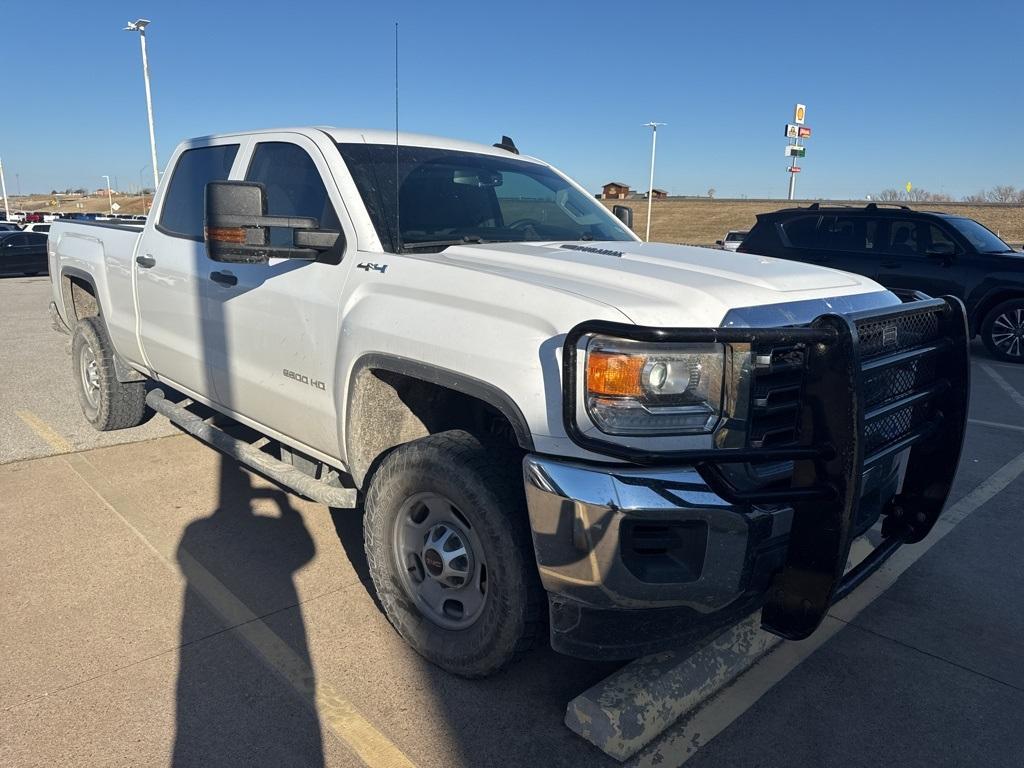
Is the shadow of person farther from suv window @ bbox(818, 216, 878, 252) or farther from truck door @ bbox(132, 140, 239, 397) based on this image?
suv window @ bbox(818, 216, 878, 252)

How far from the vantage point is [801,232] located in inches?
436

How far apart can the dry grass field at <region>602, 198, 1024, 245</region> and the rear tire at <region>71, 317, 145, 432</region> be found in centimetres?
3344

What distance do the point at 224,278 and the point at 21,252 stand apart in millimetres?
19874

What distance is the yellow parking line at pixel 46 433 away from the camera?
18.1 ft

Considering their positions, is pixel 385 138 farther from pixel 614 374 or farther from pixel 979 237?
pixel 979 237

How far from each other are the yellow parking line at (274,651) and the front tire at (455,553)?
39cm

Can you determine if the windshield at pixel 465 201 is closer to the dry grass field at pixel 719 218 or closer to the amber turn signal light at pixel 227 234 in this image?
the amber turn signal light at pixel 227 234

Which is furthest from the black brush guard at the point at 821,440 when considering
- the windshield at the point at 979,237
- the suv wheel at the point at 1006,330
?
the windshield at the point at 979,237

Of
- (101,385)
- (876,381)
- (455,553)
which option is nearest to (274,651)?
(455,553)

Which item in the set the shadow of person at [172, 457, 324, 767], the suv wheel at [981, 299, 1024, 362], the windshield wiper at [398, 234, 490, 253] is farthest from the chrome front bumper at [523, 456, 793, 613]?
the suv wheel at [981, 299, 1024, 362]

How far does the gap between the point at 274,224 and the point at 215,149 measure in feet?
5.82

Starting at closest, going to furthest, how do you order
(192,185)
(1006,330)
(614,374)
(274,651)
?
(614,374) → (274,651) → (192,185) → (1006,330)

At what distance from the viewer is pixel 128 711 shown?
A: 2.71 m

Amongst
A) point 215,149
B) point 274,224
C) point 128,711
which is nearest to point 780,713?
point 128,711
